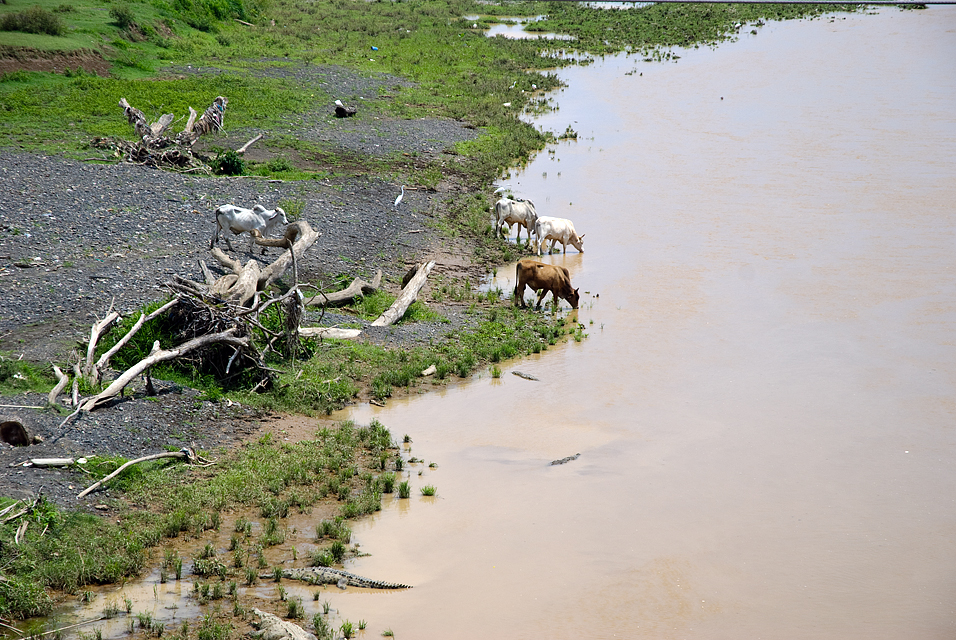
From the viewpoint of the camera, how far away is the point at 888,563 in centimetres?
873

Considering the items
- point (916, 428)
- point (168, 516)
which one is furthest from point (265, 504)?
point (916, 428)

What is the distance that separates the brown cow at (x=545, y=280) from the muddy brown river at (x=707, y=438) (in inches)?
21.0

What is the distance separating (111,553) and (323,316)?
6.19m

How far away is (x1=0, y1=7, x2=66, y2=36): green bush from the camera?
84.7 ft

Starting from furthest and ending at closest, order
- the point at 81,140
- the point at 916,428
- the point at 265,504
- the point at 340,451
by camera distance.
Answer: the point at 81,140, the point at 916,428, the point at 340,451, the point at 265,504

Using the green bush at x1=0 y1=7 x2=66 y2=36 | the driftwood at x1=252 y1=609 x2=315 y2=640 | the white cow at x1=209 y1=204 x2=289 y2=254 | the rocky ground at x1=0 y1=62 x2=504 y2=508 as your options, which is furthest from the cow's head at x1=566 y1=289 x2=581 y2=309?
the green bush at x1=0 y1=7 x2=66 y2=36

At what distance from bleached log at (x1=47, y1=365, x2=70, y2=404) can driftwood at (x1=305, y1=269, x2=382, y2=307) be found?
4377 mm

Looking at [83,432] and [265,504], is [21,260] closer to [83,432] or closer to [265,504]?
[83,432]

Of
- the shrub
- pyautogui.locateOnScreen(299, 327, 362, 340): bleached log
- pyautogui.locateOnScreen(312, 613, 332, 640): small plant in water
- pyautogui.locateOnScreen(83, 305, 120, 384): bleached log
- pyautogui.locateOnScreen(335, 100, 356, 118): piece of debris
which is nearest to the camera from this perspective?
pyautogui.locateOnScreen(312, 613, 332, 640): small plant in water

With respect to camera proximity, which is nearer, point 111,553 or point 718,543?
point 111,553

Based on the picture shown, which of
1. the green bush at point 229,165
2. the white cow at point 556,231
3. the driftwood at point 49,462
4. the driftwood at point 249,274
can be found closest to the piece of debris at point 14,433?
the driftwood at point 49,462

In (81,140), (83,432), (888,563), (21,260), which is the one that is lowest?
(888,563)

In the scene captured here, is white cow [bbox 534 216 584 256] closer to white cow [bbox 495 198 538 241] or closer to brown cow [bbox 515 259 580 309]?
white cow [bbox 495 198 538 241]

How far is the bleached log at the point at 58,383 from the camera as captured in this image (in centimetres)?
910
